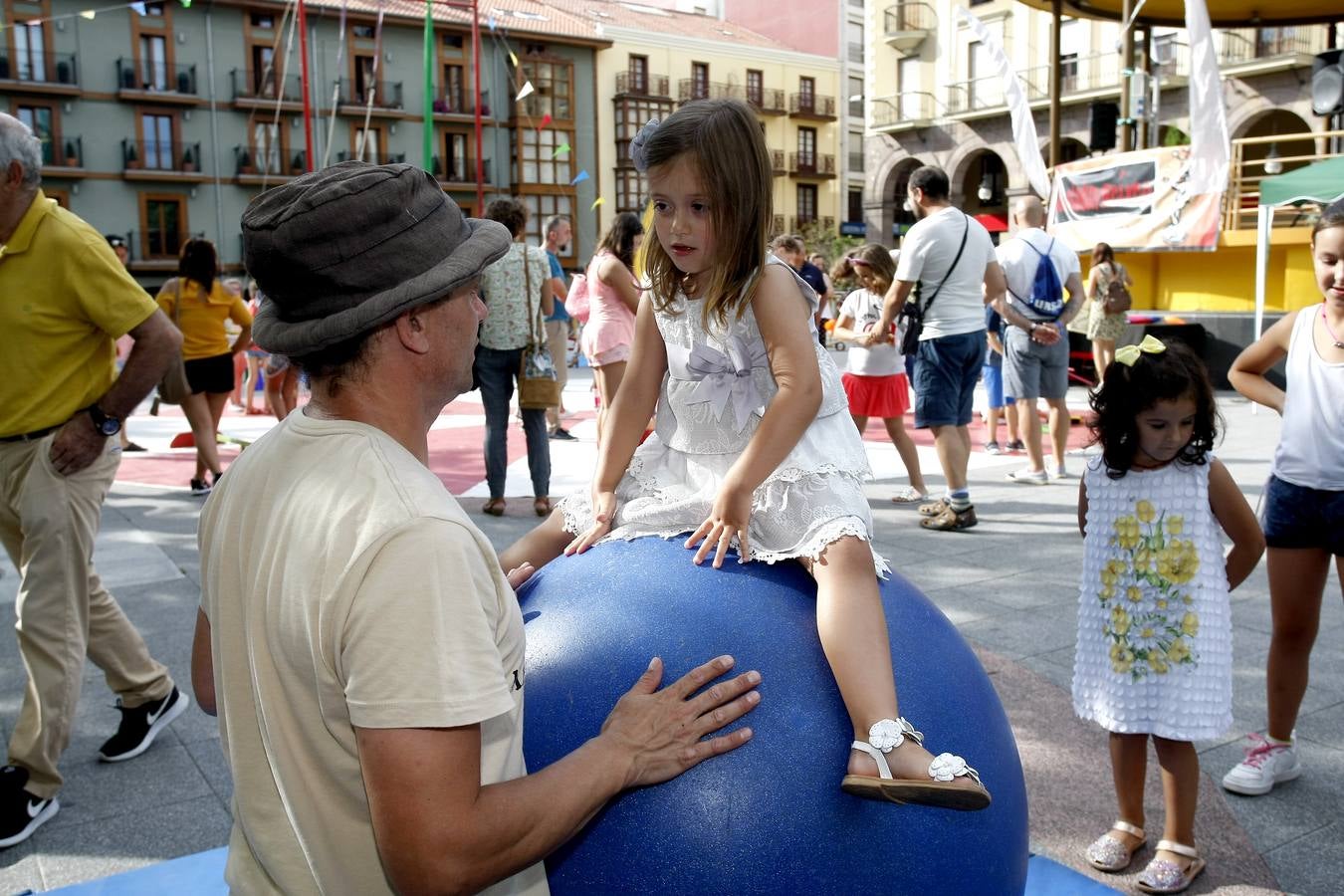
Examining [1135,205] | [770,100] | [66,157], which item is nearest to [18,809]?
[1135,205]

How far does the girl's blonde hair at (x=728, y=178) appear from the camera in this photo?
8.40 ft

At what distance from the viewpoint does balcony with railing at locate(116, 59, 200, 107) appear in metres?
41.1

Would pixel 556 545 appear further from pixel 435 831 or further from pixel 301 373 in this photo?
pixel 435 831

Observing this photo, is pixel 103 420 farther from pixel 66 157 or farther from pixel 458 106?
Answer: pixel 458 106

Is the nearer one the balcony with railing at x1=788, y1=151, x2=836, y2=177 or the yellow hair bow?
the yellow hair bow

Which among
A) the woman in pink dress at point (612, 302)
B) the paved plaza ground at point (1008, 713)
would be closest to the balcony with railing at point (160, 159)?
the paved plaza ground at point (1008, 713)

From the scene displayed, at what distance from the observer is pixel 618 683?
6.73ft

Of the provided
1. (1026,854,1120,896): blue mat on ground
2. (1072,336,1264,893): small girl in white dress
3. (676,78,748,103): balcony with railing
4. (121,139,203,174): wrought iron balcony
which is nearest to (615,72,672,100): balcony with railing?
(676,78,748,103): balcony with railing

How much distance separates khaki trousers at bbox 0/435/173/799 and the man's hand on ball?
8.14 ft

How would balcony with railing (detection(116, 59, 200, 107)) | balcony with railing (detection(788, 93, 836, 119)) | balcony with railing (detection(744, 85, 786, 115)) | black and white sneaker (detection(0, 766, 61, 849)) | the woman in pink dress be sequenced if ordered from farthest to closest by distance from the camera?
balcony with railing (detection(788, 93, 836, 119)) → balcony with railing (detection(744, 85, 786, 115)) → balcony with railing (detection(116, 59, 200, 107)) → the woman in pink dress → black and white sneaker (detection(0, 766, 61, 849))

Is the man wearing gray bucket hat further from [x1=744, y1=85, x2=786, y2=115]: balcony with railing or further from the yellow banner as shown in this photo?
[x1=744, y1=85, x2=786, y2=115]: balcony with railing

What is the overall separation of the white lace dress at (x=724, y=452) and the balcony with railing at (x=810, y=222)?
5161cm

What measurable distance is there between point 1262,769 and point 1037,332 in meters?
5.31

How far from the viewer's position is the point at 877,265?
845cm
